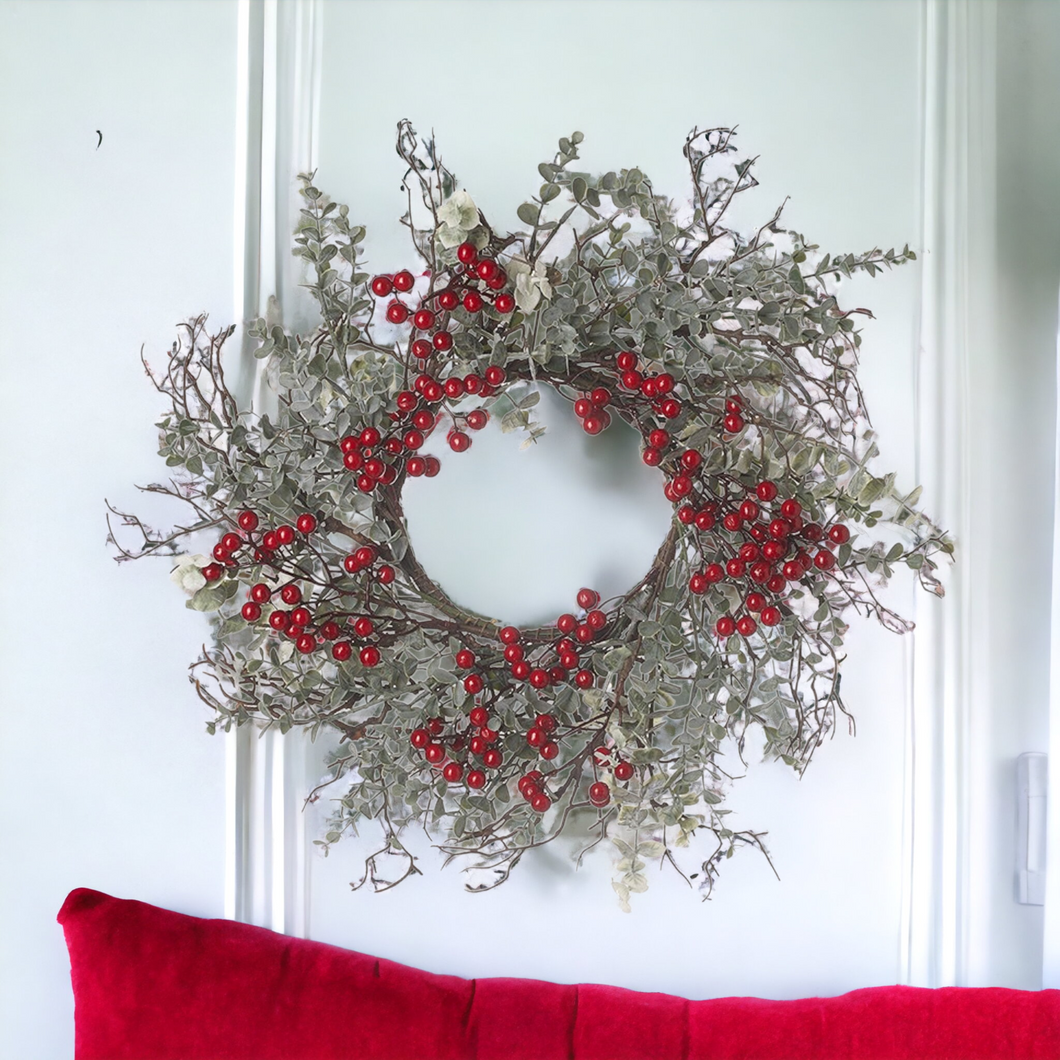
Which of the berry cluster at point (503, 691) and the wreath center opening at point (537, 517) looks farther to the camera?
the wreath center opening at point (537, 517)

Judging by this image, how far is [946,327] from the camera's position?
111 centimetres

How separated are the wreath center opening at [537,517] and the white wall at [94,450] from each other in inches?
13.8

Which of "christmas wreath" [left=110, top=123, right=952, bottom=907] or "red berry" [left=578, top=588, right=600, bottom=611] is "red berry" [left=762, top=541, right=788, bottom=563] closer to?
"christmas wreath" [left=110, top=123, right=952, bottom=907]

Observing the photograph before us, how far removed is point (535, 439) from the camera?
102cm

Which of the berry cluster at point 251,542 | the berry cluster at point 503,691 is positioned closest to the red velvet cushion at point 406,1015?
the berry cluster at point 503,691

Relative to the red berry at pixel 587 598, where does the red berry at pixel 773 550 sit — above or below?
above

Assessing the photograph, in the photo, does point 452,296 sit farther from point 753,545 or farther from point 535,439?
point 753,545

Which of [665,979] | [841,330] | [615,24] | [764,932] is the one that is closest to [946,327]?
Result: [841,330]

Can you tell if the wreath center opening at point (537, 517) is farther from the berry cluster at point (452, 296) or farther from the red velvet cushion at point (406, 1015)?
the red velvet cushion at point (406, 1015)

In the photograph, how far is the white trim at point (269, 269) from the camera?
1075mm

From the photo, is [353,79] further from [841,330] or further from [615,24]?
[841,330]

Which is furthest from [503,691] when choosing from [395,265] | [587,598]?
[395,265]

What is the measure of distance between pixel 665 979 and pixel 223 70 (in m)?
1.35

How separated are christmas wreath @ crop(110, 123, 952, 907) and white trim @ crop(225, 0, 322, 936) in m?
0.06
